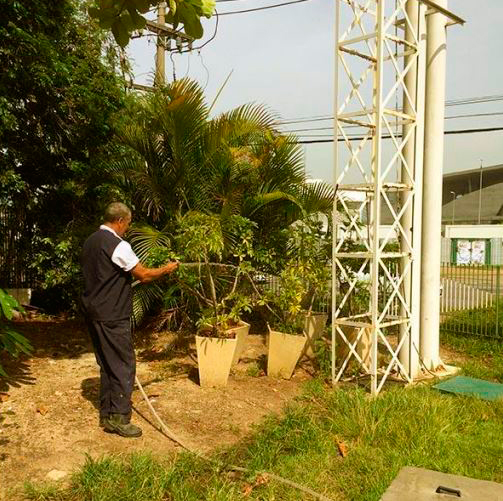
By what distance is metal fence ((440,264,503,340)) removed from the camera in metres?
9.05

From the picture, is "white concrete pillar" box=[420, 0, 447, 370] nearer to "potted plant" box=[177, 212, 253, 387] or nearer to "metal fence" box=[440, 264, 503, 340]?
"potted plant" box=[177, 212, 253, 387]

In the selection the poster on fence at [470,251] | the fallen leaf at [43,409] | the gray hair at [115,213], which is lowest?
the fallen leaf at [43,409]

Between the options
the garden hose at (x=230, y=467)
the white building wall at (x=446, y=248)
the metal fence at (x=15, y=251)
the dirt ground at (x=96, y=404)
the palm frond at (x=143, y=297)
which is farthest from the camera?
the white building wall at (x=446, y=248)

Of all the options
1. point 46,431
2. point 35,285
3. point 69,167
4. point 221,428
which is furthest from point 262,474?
point 35,285

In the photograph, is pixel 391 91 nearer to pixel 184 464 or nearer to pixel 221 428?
pixel 221 428

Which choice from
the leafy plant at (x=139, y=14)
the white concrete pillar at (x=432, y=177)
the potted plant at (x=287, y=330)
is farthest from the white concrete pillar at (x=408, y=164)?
the leafy plant at (x=139, y=14)

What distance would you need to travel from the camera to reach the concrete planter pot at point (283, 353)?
6534 mm

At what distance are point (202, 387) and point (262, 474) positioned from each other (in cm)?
224

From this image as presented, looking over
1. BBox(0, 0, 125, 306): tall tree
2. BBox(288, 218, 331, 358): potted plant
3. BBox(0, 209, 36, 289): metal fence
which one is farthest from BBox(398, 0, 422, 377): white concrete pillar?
BBox(0, 209, 36, 289): metal fence

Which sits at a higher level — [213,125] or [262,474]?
[213,125]

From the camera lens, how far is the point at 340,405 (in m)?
5.32

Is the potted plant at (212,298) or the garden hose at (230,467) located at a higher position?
the potted plant at (212,298)

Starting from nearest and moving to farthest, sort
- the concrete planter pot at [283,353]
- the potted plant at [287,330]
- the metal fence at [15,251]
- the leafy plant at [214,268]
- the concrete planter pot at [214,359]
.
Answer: the leafy plant at [214,268], the concrete planter pot at [214,359], the potted plant at [287,330], the concrete planter pot at [283,353], the metal fence at [15,251]

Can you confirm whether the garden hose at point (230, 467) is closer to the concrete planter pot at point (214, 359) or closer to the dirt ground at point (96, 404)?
the dirt ground at point (96, 404)
